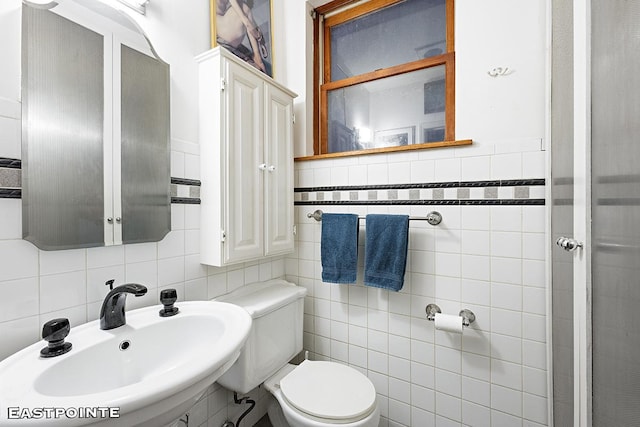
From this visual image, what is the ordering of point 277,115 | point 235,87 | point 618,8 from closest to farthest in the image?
point 618,8 < point 235,87 < point 277,115

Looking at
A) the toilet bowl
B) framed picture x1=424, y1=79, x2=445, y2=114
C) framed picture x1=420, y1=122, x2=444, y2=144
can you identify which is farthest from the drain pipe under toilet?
framed picture x1=424, y1=79, x2=445, y2=114

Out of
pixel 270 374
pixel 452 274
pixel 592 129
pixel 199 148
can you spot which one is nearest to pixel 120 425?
pixel 270 374

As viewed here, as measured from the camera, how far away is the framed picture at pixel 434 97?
1.42 meters

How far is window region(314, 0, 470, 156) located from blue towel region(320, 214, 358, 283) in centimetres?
39

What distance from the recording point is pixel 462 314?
1.25 metres

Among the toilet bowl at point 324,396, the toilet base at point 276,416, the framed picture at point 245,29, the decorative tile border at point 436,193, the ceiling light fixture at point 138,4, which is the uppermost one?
the framed picture at point 245,29

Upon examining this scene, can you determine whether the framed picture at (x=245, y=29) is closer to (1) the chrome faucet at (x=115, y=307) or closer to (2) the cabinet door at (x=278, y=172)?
(2) the cabinet door at (x=278, y=172)

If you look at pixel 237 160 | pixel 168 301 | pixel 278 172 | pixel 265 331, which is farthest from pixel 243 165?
pixel 265 331

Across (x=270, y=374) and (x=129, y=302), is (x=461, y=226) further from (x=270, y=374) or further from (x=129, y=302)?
(x=129, y=302)

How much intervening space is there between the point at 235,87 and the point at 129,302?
0.97 metres

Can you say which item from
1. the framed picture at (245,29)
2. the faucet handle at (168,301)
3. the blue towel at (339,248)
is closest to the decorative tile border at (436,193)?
the blue towel at (339,248)

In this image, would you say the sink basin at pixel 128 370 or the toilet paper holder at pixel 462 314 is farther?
the toilet paper holder at pixel 462 314

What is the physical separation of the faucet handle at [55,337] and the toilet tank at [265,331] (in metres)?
0.61

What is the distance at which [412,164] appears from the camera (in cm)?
138
